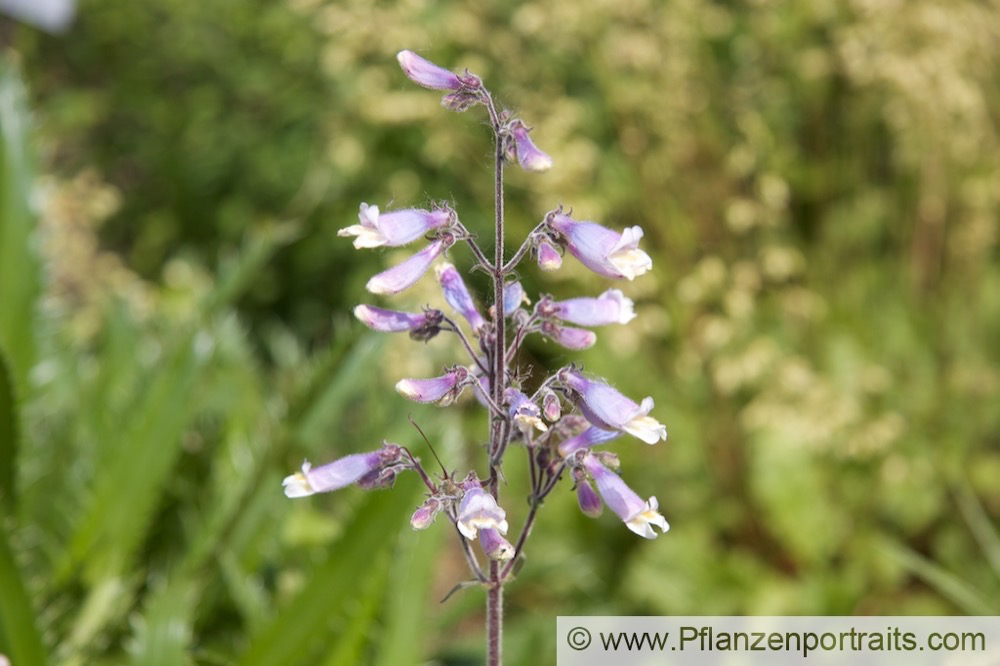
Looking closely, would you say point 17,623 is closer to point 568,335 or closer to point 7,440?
point 7,440

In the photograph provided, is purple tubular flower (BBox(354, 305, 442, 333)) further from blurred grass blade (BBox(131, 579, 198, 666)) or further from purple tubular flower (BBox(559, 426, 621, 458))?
blurred grass blade (BBox(131, 579, 198, 666))

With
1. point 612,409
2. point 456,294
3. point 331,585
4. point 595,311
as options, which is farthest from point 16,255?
point 612,409

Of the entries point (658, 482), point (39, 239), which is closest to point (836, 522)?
point (658, 482)

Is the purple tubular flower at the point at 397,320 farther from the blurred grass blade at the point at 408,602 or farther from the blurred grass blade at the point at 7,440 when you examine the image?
the blurred grass blade at the point at 7,440

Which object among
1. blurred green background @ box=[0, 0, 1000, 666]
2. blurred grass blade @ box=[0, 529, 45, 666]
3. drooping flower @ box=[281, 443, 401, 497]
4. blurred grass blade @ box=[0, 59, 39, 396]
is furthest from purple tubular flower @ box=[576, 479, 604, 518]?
blurred grass blade @ box=[0, 59, 39, 396]

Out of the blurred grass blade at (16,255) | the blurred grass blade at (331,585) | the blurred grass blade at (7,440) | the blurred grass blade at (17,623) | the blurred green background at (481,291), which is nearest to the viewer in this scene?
the blurred grass blade at (17,623)

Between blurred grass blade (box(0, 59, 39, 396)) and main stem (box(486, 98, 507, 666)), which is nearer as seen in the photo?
main stem (box(486, 98, 507, 666))

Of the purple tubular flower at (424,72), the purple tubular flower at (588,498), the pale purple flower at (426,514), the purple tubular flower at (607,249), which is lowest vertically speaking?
the purple tubular flower at (588,498)

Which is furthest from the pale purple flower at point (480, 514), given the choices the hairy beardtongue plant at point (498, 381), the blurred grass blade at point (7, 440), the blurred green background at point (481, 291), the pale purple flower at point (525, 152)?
the blurred grass blade at point (7, 440)
